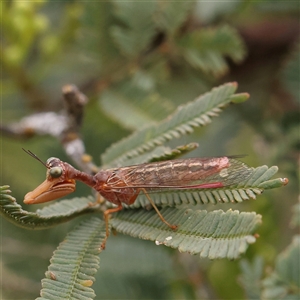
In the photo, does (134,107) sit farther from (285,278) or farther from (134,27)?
(285,278)

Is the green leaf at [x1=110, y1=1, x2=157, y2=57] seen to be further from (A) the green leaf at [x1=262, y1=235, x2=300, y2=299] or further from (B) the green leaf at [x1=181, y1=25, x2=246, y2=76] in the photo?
(A) the green leaf at [x1=262, y1=235, x2=300, y2=299]

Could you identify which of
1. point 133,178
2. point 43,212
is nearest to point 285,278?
point 133,178

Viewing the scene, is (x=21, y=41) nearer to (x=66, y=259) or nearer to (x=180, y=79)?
(x=180, y=79)

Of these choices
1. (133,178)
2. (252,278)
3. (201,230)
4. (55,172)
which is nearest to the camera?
(201,230)

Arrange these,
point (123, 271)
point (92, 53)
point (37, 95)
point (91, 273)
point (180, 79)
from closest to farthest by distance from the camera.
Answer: point (91, 273), point (123, 271), point (92, 53), point (37, 95), point (180, 79)

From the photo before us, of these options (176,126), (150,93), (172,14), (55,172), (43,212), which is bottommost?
(43,212)

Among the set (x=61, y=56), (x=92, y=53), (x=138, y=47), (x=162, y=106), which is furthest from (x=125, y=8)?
(x=61, y=56)

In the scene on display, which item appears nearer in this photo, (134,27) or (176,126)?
(176,126)
